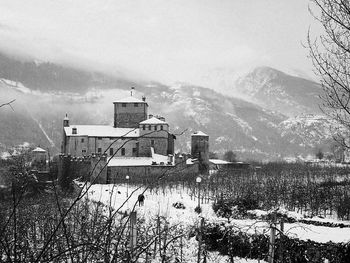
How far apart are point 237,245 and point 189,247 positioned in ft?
7.52

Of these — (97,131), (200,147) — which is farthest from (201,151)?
(97,131)

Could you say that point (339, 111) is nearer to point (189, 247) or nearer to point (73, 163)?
point (189, 247)

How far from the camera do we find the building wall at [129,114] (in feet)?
220

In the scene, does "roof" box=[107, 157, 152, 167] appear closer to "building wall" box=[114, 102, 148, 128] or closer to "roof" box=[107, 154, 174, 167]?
"roof" box=[107, 154, 174, 167]

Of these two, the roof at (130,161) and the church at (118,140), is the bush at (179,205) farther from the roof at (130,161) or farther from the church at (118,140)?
the church at (118,140)

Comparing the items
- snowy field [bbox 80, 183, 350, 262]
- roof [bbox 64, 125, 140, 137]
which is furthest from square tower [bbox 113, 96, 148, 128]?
snowy field [bbox 80, 183, 350, 262]

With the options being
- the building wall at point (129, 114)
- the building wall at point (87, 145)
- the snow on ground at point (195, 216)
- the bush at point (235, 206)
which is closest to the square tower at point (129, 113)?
the building wall at point (129, 114)

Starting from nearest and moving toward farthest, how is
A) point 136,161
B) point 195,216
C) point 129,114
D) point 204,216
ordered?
1. point 204,216
2. point 195,216
3. point 136,161
4. point 129,114

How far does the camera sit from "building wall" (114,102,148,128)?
67125mm

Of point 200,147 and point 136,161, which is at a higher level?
point 200,147

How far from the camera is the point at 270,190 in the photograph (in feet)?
112

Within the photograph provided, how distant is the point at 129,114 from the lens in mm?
67500

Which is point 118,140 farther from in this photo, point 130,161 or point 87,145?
point 87,145

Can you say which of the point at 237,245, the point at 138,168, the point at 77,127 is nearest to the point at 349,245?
the point at 237,245
